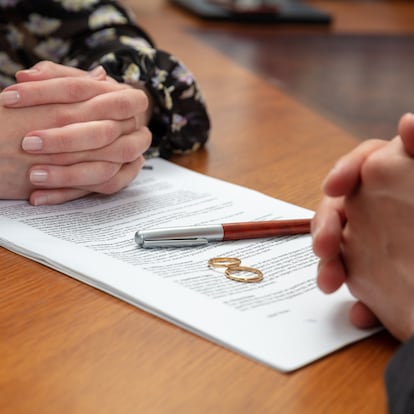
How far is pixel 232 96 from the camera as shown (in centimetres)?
129

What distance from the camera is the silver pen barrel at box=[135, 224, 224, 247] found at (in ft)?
2.17

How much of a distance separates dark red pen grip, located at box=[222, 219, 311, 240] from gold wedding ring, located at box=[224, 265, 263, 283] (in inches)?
2.5

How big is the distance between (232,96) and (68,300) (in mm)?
759

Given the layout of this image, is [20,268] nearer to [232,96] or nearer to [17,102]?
[17,102]

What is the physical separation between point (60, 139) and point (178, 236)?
0.59 ft

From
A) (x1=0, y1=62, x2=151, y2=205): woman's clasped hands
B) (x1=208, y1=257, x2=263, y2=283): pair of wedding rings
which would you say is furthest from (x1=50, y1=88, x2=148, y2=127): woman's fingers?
(x1=208, y1=257, x2=263, y2=283): pair of wedding rings

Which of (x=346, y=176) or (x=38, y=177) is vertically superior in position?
(x=346, y=176)

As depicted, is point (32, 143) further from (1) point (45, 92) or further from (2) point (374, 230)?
(2) point (374, 230)

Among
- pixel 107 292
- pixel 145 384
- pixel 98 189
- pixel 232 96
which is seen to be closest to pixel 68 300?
pixel 107 292

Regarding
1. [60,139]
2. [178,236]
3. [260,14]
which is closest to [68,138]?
[60,139]

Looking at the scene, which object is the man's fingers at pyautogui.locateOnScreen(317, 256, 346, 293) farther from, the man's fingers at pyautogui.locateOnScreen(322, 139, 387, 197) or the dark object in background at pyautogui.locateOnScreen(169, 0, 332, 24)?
the dark object in background at pyautogui.locateOnScreen(169, 0, 332, 24)

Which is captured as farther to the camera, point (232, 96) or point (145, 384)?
point (232, 96)

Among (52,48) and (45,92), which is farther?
(52,48)

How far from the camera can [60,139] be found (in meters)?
0.77
